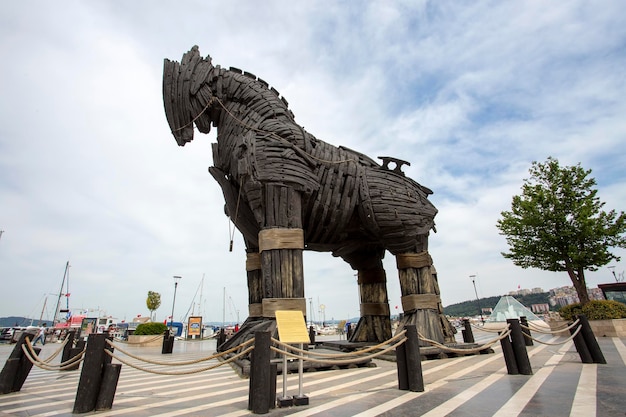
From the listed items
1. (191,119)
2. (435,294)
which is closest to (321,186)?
(191,119)

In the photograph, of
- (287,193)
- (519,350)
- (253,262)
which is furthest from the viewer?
(253,262)

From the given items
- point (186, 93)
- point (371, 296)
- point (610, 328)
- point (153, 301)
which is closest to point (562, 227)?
point (610, 328)

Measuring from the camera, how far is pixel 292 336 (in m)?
3.35

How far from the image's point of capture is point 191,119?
6664mm

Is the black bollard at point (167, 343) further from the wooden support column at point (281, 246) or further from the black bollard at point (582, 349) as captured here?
the black bollard at point (582, 349)

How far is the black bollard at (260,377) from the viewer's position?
302cm

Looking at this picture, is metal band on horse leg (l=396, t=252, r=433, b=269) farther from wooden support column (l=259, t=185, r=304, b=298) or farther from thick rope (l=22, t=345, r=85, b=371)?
thick rope (l=22, t=345, r=85, b=371)

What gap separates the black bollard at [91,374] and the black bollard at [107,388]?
0.12 feet

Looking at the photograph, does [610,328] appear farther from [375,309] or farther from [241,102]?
[241,102]

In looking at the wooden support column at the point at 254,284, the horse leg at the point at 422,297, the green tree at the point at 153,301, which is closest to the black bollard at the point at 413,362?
the horse leg at the point at 422,297

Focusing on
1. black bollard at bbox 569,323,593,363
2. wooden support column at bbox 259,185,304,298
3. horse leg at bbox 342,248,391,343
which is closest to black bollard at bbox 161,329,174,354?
horse leg at bbox 342,248,391,343

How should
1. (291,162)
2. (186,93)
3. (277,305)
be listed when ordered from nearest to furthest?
(277,305), (291,162), (186,93)

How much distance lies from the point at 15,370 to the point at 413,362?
4878mm

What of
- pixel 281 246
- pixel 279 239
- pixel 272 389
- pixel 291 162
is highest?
pixel 291 162
